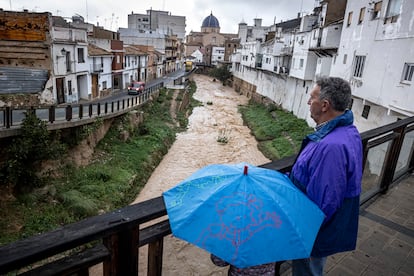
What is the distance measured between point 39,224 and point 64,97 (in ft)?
42.2

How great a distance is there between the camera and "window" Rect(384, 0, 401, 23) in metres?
12.8

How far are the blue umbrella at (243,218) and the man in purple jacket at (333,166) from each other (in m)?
0.20

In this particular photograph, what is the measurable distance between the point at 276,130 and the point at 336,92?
23.9 meters

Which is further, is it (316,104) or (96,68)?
(96,68)

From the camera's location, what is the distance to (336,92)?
200 centimetres

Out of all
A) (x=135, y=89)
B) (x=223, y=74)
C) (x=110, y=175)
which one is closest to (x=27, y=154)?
(x=110, y=175)

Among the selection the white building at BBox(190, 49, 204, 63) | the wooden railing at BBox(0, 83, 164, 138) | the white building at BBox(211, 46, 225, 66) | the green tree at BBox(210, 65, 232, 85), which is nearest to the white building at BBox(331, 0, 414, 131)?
the wooden railing at BBox(0, 83, 164, 138)

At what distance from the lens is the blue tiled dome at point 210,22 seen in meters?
100

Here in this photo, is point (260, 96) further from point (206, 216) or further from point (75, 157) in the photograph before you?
point (206, 216)

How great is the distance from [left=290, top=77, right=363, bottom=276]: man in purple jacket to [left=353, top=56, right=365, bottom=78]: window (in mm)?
15792

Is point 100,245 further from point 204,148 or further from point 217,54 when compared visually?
point 217,54

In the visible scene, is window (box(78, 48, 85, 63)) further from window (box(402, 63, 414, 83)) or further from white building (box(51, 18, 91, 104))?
window (box(402, 63, 414, 83))

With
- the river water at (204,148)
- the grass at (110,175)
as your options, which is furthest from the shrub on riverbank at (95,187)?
the river water at (204,148)

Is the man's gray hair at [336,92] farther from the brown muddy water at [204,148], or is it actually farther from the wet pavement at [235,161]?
the brown muddy water at [204,148]
